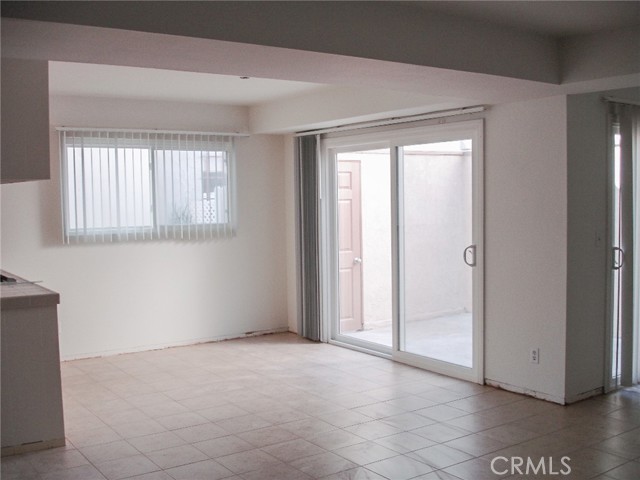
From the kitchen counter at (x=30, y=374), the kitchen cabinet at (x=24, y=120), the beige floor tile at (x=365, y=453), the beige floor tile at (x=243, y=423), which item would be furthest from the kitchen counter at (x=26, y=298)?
the beige floor tile at (x=365, y=453)

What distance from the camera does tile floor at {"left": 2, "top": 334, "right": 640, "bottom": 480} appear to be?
363 centimetres

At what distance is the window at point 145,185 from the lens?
20.3ft

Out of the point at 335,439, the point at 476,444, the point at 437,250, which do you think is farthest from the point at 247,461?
the point at 437,250

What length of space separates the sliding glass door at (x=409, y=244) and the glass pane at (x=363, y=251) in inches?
0.4

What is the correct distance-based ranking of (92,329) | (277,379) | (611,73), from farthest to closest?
(92,329)
(277,379)
(611,73)

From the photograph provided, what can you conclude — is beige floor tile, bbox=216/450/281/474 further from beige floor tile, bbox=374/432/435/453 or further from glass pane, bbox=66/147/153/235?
glass pane, bbox=66/147/153/235

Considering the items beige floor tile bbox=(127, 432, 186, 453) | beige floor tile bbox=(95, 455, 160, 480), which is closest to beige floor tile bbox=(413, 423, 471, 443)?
beige floor tile bbox=(127, 432, 186, 453)

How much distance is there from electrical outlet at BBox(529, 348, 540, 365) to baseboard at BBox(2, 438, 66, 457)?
3159 mm

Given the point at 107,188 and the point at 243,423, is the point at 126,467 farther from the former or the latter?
the point at 107,188

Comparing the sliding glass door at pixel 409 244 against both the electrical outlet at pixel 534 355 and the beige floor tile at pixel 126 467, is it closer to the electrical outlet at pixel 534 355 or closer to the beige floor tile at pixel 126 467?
the electrical outlet at pixel 534 355

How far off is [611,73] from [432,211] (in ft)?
6.83

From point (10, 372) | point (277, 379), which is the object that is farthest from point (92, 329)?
point (10, 372)

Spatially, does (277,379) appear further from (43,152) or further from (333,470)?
(43,152)

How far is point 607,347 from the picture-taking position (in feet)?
16.2
